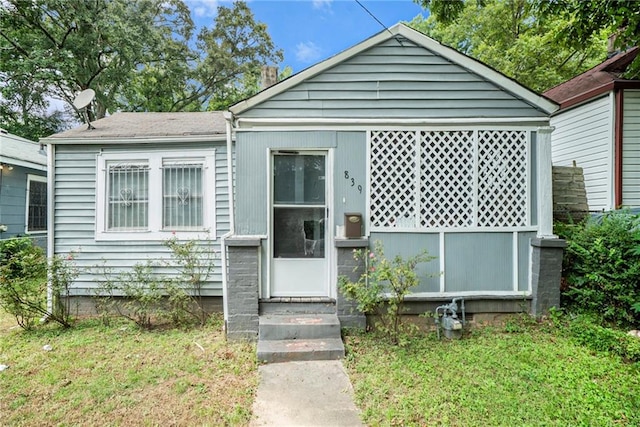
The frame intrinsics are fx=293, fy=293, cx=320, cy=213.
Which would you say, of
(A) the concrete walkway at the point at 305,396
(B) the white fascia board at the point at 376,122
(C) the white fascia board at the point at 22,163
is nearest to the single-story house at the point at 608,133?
(B) the white fascia board at the point at 376,122

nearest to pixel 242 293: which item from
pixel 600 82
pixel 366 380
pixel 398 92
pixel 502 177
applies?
pixel 366 380

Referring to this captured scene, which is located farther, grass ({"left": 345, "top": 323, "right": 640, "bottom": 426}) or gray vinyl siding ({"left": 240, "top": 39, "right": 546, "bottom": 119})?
gray vinyl siding ({"left": 240, "top": 39, "right": 546, "bottom": 119})

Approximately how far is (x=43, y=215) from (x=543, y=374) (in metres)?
11.1

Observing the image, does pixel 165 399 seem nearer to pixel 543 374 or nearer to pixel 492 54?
pixel 543 374

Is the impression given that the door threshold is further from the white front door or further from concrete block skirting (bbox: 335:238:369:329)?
concrete block skirting (bbox: 335:238:369:329)

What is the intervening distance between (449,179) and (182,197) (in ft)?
13.8

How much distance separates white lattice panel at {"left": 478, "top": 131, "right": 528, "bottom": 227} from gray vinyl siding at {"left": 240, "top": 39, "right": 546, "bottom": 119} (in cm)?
35

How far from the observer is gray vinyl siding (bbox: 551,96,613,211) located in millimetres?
5758

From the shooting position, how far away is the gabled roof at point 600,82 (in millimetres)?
5512

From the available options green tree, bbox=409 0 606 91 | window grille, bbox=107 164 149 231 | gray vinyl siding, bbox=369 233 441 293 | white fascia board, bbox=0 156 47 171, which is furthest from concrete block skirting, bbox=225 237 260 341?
green tree, bbox=409 0 606 91

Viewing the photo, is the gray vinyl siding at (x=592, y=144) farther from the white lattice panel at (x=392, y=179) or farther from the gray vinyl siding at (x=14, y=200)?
the gray vinyl siding at (x=14, y=200)

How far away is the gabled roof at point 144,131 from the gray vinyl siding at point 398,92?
1.59 m

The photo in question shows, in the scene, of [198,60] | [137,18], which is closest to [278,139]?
[137,18]

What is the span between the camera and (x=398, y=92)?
4.14 m
